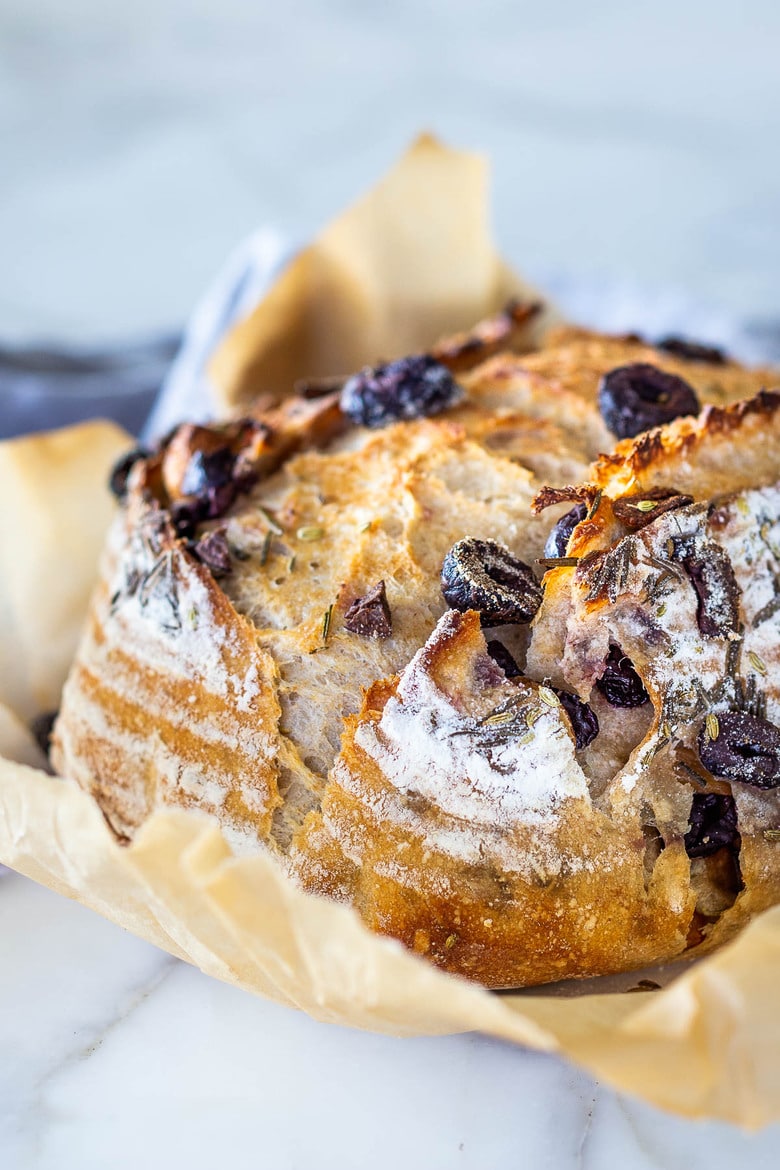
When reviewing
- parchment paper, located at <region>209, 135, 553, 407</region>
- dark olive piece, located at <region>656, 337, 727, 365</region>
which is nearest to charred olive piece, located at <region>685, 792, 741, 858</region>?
dark olive piece, located at <region>656, 337, 727, 365</region>

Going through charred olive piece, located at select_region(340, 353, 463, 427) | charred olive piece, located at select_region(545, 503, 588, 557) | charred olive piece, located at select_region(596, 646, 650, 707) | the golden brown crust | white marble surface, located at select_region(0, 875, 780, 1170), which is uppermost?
charred olive piece, located at select_region(340, 353, 463, 427)

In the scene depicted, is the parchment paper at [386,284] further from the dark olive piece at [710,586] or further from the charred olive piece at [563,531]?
the dark olive piece at [710,586]

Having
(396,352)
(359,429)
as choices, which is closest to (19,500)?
(359,429)

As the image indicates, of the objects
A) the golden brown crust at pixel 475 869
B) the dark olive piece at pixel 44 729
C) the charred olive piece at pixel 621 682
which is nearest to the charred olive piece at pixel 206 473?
the golden brown crust at pixel 475 869

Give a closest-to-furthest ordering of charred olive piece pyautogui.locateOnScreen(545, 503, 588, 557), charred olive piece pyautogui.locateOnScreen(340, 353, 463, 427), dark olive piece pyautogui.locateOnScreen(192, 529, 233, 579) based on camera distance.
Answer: charred olive piece pyautogui.locateOnScreen(545, 503, 588, 557) → dark olive piece pyautogui.locateOnScreen(192, 529, 233, 579) → charred olive piece pyautogui.locateOnScreen(340, 353, 463, 427)

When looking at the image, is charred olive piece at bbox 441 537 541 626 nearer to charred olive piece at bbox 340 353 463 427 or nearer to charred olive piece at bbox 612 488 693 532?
charred olive piece at bbox 612 488 693 532

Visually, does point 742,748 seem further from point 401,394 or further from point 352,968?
point 401,394

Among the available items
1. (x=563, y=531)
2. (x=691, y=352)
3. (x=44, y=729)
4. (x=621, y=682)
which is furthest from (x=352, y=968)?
(x=691, y=352)
